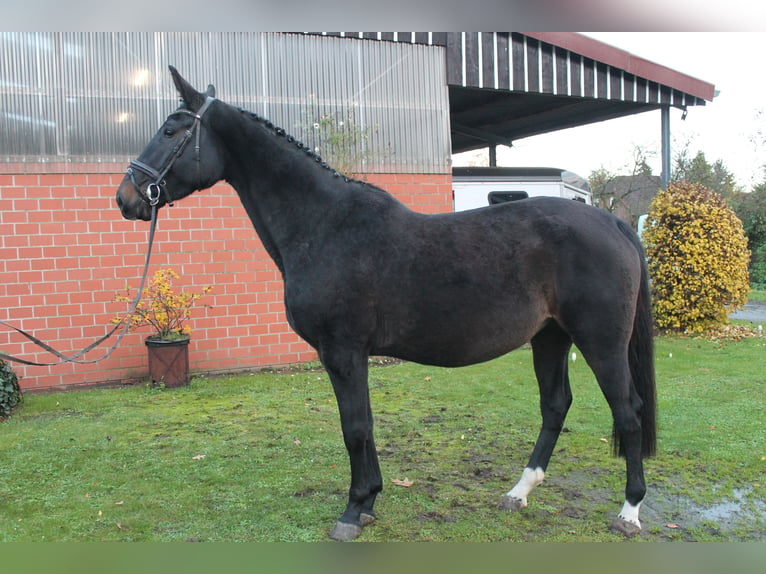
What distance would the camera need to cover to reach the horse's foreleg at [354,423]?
2.89 metres

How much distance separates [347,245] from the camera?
2926mm

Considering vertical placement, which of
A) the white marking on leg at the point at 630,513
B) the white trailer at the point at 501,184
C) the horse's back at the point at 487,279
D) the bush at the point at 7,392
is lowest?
the white marking on leg at the point at 630,513

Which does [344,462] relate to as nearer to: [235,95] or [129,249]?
[129,249]

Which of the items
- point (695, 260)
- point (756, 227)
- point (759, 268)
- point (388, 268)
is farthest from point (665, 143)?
point (756, 227)

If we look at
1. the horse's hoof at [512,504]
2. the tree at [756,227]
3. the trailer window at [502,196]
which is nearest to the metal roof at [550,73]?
the trailer window at [502,196]

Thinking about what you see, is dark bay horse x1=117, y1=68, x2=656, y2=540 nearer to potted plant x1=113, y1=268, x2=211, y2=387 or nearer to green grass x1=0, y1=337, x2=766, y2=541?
green grass x1=0, y1=337, x2=766, y2=541

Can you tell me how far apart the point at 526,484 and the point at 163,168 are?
267 centimetres

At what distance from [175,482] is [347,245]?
2.05 meters

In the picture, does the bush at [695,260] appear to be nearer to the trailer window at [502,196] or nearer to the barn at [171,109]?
the trailer window at [502,196]

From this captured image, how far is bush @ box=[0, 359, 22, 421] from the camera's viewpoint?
5.23m

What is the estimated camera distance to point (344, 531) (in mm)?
2926

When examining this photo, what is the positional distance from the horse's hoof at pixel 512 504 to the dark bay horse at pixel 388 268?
1.68 ft

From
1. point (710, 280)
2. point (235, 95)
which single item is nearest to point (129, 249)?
point (235, 95)
